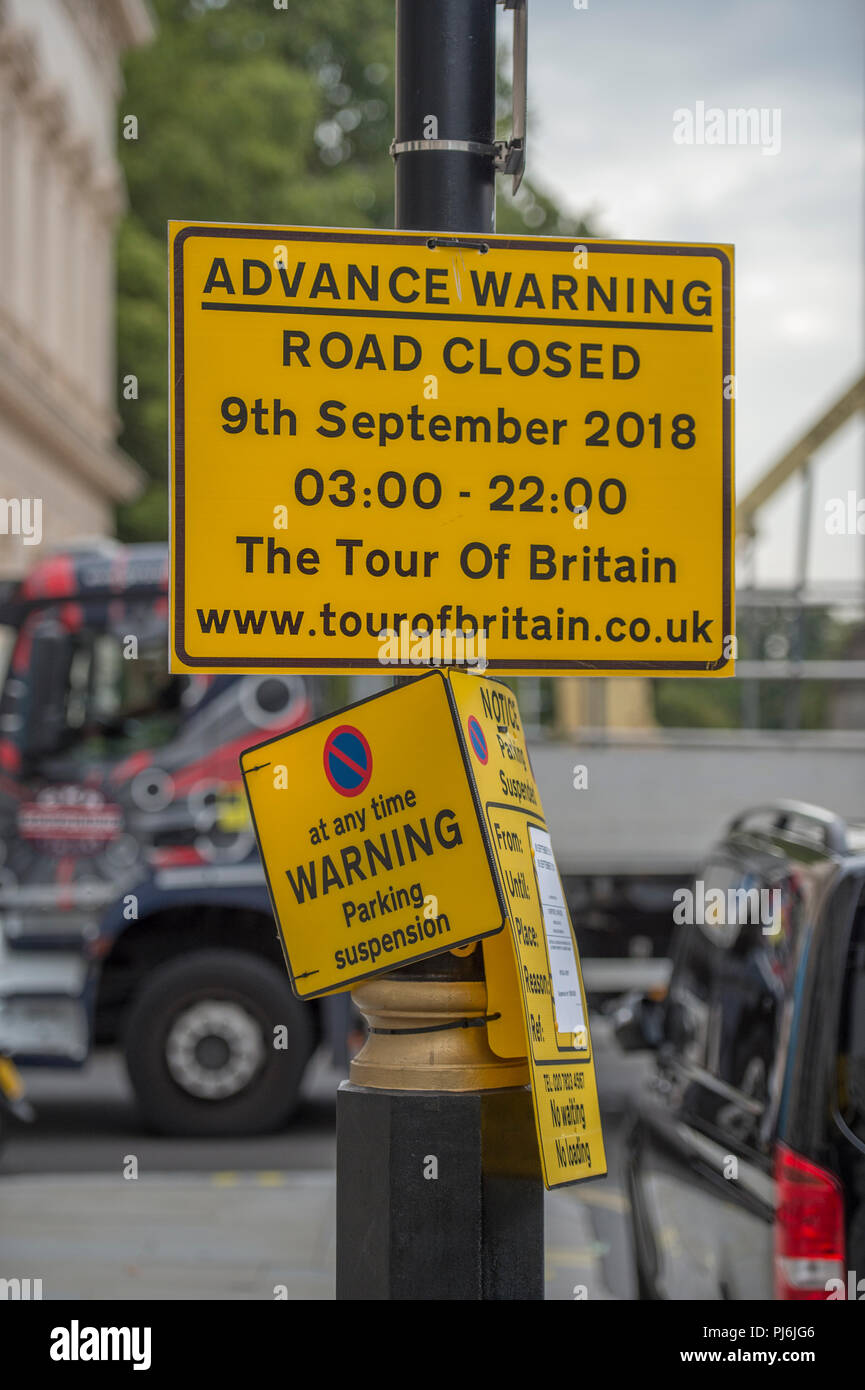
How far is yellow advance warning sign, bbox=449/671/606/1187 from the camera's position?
2.64 metres

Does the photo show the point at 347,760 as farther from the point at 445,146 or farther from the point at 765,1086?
the point at 765,1086

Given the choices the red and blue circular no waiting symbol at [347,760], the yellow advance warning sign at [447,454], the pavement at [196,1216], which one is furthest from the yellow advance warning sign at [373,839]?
the pavement at [196,1216]

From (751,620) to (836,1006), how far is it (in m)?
7.44

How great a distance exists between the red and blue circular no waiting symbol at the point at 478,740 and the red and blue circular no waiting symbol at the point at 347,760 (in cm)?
16

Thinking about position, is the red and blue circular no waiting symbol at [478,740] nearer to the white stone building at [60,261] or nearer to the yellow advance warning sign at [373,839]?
the yellow advance warning sign at [373,839]

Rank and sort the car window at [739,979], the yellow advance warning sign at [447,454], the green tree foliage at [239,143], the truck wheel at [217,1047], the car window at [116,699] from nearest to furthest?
1. the yellow advance warning sign at [447,454]
2. the car window at [739,979]
3. the truck wheel at [217,1047]
4. the car window at [116,699]
5. the green tree foliage at [239,143]

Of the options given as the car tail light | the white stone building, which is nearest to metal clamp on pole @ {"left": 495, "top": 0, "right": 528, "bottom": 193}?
the car tail light

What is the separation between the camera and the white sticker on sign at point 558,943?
9.09 ft

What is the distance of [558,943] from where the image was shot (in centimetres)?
281

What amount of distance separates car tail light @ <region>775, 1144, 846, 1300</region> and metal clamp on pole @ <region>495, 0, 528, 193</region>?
1.98 m

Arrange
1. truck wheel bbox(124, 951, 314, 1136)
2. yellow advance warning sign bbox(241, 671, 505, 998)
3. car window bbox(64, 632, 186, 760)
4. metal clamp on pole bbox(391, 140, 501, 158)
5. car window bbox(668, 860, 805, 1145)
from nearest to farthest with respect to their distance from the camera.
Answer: yellow advance warning sign bbox(241, 671, 505, 998) < metal clamp on pole bbox(391, 140, 501, 158) < car window bbox(668, 860, 805, 1145) < truck wheel bbox(124, 951, 314, 1136) < car window bbox(64, 632, 186, 760)

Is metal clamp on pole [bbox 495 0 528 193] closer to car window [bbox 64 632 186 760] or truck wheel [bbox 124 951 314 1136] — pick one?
truck wheel [bbox 124 951 314 1136]

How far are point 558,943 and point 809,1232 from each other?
1083 millimetres
